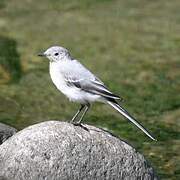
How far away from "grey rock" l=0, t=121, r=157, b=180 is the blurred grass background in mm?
1773

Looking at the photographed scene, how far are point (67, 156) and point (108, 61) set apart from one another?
852 cm

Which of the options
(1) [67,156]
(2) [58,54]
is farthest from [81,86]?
(1) [67,156]

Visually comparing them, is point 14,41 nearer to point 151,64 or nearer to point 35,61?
point 35,61

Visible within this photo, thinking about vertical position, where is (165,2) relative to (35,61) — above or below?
above

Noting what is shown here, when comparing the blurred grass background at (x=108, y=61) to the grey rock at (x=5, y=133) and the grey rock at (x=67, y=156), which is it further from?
the grey rock at (x=5, y=133)

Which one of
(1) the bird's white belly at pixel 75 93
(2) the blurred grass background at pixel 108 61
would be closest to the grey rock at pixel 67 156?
(1) the bird's white belly at pixel 75 93

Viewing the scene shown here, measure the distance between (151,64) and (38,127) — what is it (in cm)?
831

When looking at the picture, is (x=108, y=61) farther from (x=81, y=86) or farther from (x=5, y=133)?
(x=81, y=86)

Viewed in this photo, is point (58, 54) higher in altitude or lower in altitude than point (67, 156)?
higher

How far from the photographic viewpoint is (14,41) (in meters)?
19.0

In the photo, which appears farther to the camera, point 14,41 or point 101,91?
point 14,41

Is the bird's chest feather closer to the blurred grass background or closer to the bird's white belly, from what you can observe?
the bird's white belly

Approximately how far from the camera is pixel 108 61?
58.3ft

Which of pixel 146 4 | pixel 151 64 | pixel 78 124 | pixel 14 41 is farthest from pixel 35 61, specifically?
pixel 78 124
